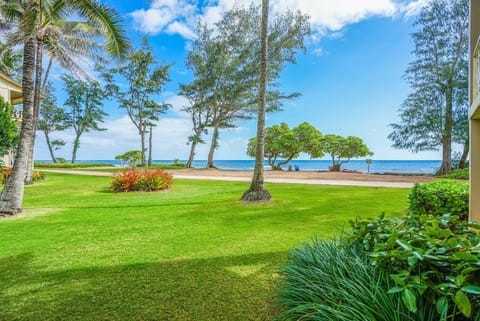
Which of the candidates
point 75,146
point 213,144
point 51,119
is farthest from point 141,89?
point 51,119

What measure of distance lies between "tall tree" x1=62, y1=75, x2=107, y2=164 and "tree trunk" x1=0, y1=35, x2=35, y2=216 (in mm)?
31351

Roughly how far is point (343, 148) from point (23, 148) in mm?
24187

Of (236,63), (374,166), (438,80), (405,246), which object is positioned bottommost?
(405,246)

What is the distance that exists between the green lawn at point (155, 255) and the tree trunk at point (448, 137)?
12842 mm

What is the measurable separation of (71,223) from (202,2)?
13.2m

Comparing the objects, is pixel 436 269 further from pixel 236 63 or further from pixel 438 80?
pixel 236 63

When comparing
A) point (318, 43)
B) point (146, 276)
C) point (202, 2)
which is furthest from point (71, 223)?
point (318, 43)

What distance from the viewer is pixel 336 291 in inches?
84.4

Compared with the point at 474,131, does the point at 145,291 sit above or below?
below

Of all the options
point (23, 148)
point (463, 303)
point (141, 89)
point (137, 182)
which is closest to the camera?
point (463, 303)

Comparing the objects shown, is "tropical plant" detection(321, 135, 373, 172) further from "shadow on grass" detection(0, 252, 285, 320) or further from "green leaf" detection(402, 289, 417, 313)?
"green leaf" detection(402, 289, 417, 313)

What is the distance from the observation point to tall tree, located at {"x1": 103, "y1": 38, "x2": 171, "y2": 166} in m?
28.2

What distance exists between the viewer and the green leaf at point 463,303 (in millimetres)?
1333

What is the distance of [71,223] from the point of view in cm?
628
